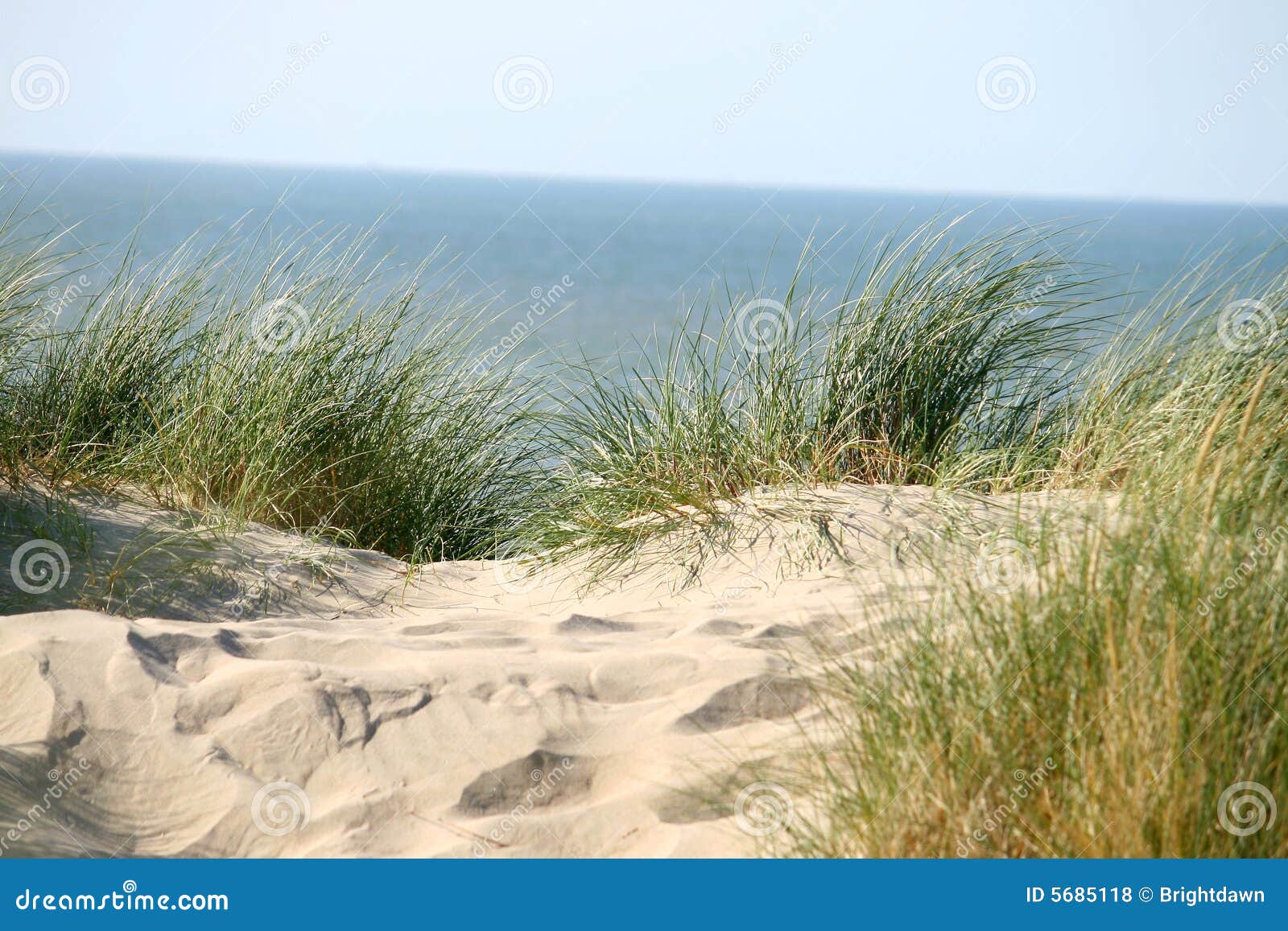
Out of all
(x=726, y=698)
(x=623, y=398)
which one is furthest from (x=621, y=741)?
(x=623, y=398)

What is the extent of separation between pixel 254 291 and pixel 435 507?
3.66 feet

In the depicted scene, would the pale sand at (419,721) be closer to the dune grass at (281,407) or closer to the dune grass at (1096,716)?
the dune grass at (1096,716)

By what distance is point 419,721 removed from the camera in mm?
2543

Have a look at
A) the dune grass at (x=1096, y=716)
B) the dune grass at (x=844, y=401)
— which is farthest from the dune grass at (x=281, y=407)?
the dune grass at (x=1096, y=716)

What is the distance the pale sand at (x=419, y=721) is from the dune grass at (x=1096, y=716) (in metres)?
0.19

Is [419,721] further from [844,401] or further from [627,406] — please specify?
[844,401]

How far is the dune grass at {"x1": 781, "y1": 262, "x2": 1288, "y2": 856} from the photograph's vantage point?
1.75 meters

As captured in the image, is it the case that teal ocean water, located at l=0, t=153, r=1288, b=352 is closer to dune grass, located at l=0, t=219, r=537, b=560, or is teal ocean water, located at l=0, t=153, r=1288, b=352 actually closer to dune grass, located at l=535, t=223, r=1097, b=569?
dune grass, located at l=535, t=223, r=1097, b=569

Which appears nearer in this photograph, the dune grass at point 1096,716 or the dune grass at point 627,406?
the dune grass at point 1096,716

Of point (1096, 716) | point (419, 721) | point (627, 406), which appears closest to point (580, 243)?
point (627, 406)

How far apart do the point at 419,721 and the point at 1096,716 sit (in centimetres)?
146

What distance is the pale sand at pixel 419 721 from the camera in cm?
225

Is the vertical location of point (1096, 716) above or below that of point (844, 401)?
below

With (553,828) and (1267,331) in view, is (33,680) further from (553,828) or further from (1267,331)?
(1267,331)
